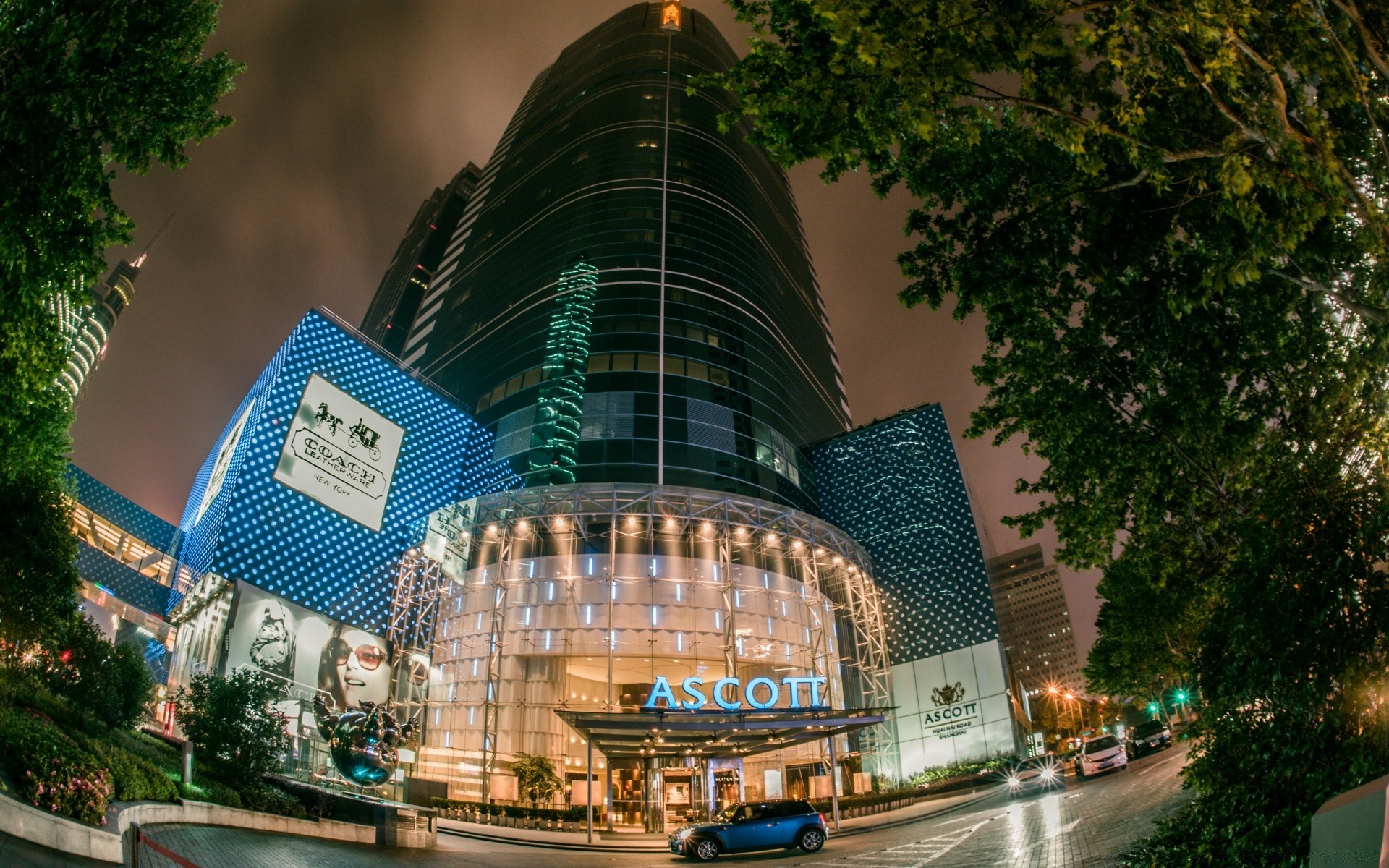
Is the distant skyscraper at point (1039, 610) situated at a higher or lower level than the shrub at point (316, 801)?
higher

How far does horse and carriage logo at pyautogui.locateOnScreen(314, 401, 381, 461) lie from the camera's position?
32.3 m

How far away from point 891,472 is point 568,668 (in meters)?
26.1

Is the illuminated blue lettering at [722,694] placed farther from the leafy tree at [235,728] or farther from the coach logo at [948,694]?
the coach logo at [948,694]

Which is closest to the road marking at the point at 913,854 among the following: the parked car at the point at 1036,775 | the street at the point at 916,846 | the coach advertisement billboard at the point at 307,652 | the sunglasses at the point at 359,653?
the street at the point at 916,846

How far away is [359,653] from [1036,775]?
35.2 m

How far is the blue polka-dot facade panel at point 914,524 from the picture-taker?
40188 millimetres

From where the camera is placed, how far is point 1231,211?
334 inches

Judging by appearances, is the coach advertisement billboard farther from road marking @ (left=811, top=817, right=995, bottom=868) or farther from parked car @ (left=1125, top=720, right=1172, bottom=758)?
parked car @ (left=1125, top=720, right=1172, bottom=758)

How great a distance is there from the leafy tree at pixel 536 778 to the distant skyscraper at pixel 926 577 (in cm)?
2167

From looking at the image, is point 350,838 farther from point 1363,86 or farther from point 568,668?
point 1363,86

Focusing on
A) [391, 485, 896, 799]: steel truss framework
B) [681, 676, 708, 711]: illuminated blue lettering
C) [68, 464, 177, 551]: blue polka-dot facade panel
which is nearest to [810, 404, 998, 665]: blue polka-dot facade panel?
[391, 485, 896, 799]: steel truss framework

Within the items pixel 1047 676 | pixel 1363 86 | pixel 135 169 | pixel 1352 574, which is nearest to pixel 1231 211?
pixel 1363 86

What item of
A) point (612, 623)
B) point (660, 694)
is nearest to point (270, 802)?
point (660, 694)

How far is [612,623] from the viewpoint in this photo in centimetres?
3250
